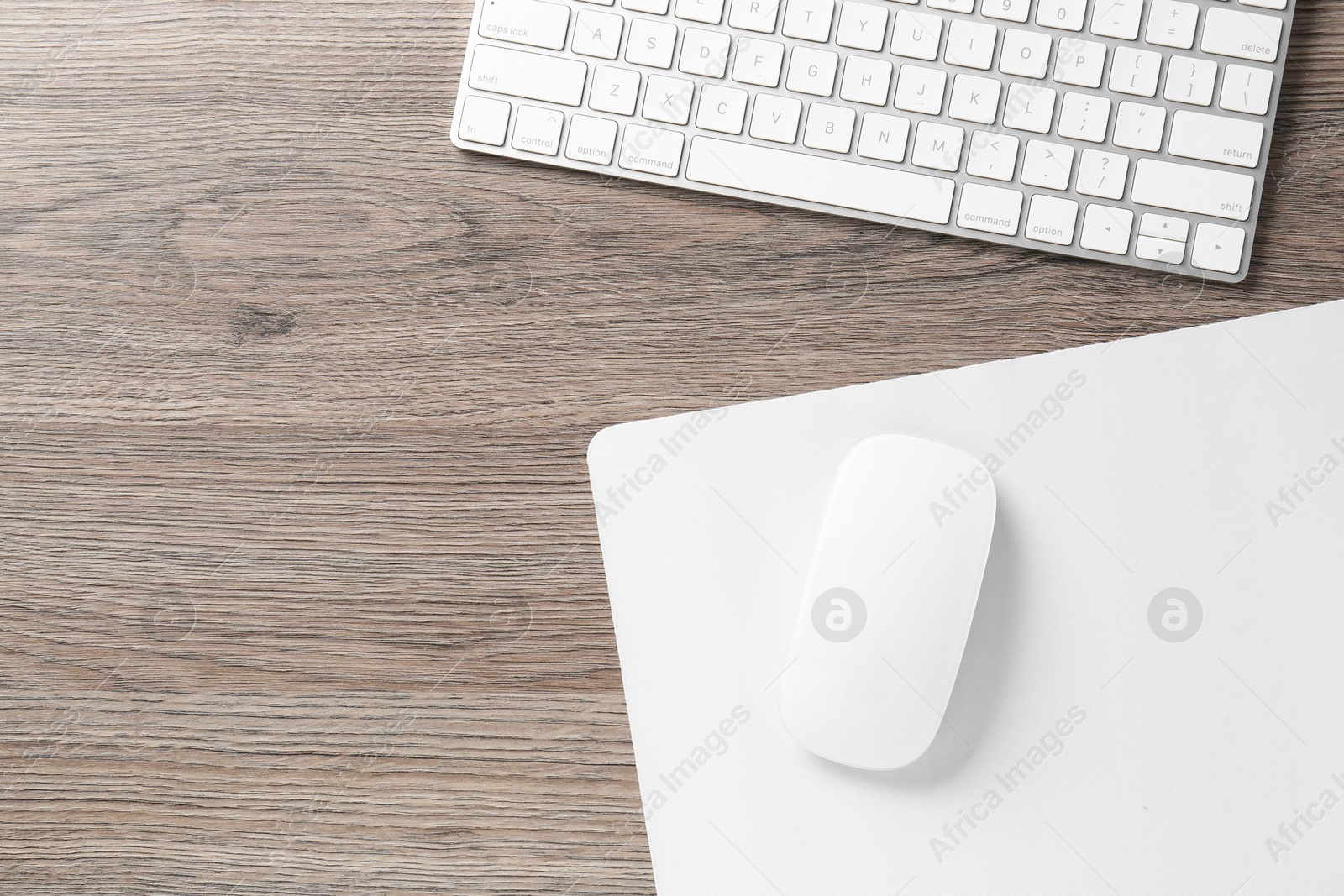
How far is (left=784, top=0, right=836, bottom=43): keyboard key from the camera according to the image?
552mm

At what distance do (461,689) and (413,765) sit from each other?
5 centimetres

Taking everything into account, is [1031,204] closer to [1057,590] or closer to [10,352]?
[1057,590]

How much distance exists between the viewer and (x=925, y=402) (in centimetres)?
56

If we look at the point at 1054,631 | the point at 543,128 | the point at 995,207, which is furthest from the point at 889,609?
the point at 543,128

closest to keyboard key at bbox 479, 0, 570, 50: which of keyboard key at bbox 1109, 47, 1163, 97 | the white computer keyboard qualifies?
the white computer keyboard

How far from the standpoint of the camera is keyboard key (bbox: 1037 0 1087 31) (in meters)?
0.54

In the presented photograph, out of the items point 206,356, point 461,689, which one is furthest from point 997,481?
point 206,356

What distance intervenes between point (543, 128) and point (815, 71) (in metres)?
0.16

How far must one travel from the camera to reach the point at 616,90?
Result: 0.56 m

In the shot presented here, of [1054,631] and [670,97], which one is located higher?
[670,97]

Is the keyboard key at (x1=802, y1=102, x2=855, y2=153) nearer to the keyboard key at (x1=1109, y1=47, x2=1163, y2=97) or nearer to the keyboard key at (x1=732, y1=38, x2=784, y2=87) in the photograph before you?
the keyboard key at (x1=732, y1=38, x2=784, y2=87)

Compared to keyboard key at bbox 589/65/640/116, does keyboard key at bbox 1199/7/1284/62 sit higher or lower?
higher

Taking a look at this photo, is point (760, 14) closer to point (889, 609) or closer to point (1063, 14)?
point (1063, 14)

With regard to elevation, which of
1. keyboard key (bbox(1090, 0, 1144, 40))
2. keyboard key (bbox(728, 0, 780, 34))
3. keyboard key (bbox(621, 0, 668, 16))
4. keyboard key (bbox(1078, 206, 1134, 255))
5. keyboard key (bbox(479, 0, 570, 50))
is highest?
keyboard key (bbox(1090, 0, 1144, 40))
